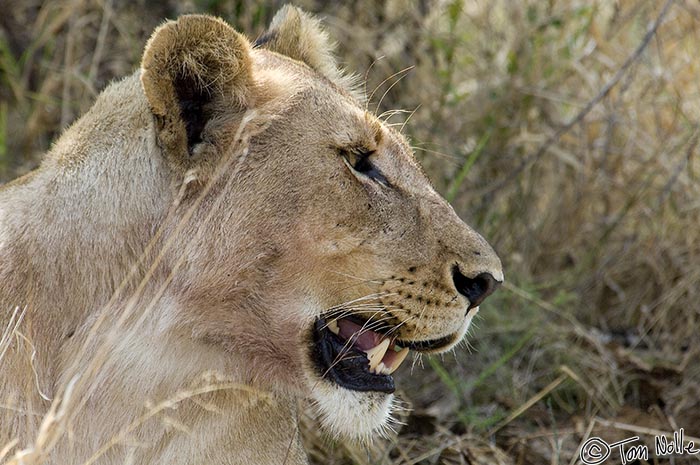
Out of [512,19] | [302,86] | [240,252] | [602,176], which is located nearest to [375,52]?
[512,19]

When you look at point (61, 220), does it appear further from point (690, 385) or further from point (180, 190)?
point (690, 385)

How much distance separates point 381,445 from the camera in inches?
152

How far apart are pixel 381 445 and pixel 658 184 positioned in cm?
235

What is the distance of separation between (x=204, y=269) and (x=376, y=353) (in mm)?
526

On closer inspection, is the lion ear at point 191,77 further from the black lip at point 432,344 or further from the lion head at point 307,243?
the black lip at point 432,344

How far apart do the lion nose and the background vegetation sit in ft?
5.01

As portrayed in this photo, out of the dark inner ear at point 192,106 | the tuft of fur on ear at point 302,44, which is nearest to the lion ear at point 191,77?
the dark inner ear at point 192,106

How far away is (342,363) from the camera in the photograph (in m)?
2.79

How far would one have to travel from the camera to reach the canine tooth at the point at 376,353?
282cm

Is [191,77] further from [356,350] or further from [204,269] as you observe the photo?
[356,350]
